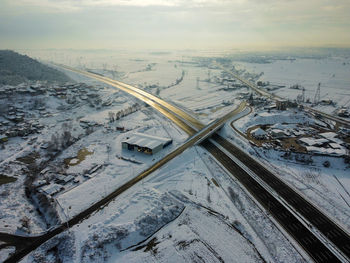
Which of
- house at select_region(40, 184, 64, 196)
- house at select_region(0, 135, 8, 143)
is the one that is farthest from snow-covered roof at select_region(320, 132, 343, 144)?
house at select_region(0, 135, 8, 143)

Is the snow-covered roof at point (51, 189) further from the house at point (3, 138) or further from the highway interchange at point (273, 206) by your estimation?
the house at point (3, 138)

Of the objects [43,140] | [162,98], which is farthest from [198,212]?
[162,98]

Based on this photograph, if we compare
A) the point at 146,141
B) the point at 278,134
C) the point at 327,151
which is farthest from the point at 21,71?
the point at 327,151

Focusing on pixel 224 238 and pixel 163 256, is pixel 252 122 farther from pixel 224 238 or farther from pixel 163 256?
pixel 163 256

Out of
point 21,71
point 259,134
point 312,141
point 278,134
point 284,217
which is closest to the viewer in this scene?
point 284,217

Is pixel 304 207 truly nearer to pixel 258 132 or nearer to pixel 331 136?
pixel 258 132

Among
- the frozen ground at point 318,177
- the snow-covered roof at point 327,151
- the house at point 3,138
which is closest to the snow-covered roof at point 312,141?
the snow-covered roof at point 327,151

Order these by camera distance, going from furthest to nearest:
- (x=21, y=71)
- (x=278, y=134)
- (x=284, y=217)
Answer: (x=21, y=71) < (x=278, y=134) < (x=284, y=217)
